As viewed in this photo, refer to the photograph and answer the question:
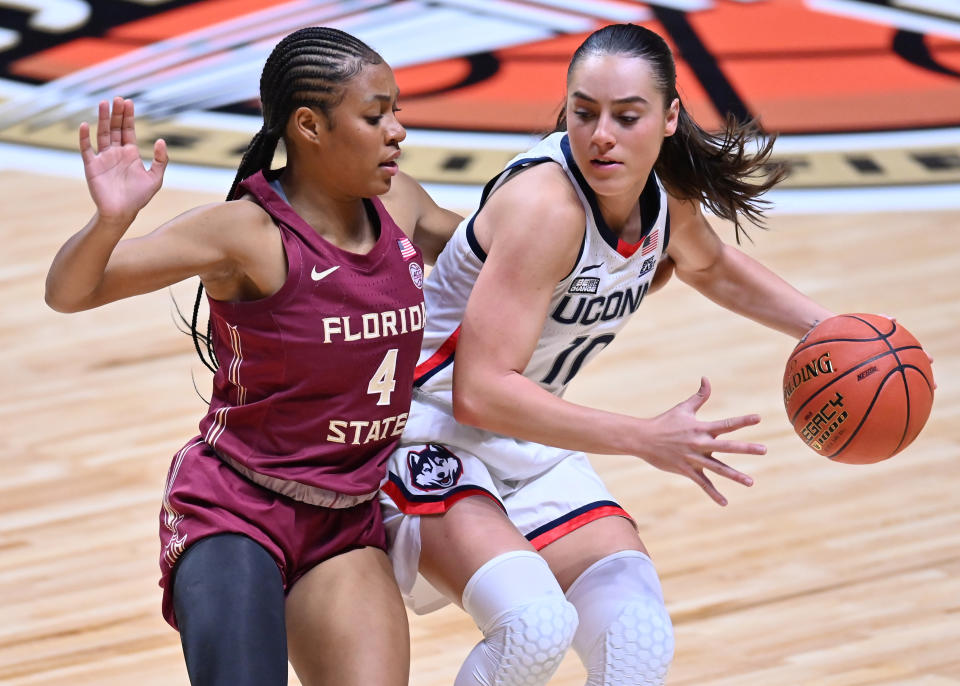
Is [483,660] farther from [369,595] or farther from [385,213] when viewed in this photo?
[385,213]

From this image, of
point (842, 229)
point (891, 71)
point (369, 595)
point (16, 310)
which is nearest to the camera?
point (369, 595)

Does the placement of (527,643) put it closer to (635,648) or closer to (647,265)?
(635,648)

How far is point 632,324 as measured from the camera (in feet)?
19.3

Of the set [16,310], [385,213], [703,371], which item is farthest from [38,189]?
[385,213]

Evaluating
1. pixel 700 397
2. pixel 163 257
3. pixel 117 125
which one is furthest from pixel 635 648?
pixel 117 125

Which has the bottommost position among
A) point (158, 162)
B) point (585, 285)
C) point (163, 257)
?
point (585, 285)

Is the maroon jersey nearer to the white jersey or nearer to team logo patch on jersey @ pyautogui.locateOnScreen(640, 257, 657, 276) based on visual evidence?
the white jersey

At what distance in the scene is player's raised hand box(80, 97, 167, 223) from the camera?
2438 mm

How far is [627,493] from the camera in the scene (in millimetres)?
4645

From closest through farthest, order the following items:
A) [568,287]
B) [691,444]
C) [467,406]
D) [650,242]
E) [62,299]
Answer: [62,299]
[691,444]
[467,406]
[568,287]
[650,242]

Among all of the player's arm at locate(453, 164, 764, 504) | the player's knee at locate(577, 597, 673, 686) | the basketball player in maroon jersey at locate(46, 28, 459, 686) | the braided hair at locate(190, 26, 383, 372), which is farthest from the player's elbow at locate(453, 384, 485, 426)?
the braided hair at locate(190, 26, 383, 372)

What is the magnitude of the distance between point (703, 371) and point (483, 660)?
111 inches

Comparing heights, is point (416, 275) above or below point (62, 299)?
below

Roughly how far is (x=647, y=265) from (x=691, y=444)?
59 cm
